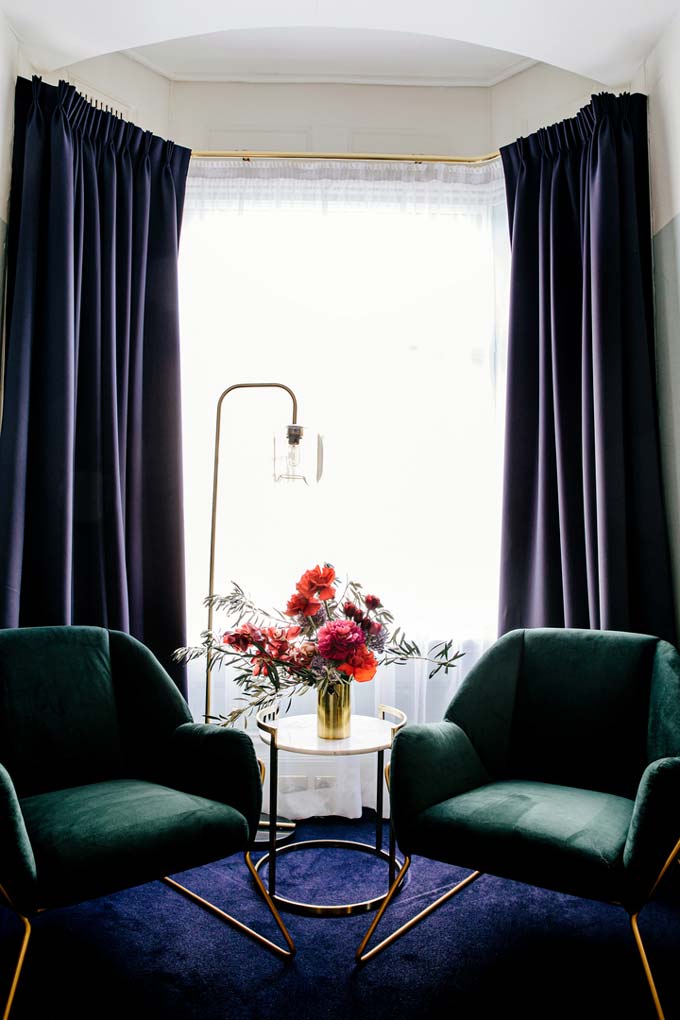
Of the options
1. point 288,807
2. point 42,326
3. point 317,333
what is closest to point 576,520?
point 317,333

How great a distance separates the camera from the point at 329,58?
315 cm

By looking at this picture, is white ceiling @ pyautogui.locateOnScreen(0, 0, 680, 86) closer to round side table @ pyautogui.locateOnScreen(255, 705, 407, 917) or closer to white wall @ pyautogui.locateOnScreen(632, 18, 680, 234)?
white wall @ pyautogui.locateOnScreen(632, 18, 680, 234)

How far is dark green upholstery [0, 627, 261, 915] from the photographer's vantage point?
5.46 ft

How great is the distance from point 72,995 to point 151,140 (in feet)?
9.04

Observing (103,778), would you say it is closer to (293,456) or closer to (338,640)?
(338,640)

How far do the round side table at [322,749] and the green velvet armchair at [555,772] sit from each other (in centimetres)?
18

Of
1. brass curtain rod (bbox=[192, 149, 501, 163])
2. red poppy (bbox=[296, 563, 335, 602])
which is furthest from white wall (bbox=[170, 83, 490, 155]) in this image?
red poppy (bbox=[296, 563, 335, 602])

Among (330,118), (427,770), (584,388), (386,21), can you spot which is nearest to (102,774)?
(427,770)

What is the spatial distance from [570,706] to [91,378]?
1.91 meters

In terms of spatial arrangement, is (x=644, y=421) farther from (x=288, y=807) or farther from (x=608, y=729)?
(x=288, y=807)

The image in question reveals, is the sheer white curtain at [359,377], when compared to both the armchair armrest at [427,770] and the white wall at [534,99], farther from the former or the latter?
the armchair armrest at [427,770]

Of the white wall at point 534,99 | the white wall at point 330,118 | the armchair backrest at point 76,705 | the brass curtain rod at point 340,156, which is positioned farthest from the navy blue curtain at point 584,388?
the armchair backrest at point 76,705

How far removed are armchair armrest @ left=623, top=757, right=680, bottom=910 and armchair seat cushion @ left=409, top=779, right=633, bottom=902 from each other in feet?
0.11

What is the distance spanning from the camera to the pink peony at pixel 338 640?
2232mm
